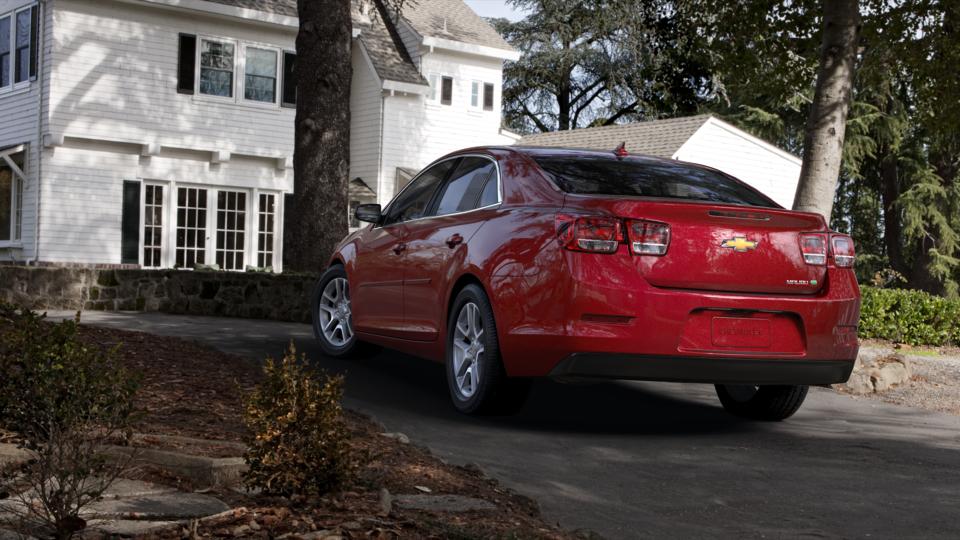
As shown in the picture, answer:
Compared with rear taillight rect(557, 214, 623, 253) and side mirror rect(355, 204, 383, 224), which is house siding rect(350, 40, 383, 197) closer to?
side mirror rect(355, 204, 383, 224)

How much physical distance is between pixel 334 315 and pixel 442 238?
7.62 feet

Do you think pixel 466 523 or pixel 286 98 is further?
pixel 286 98

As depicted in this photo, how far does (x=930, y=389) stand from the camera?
35.6 feet

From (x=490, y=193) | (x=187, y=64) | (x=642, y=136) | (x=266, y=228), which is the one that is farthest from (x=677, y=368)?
(x=642, y=136)

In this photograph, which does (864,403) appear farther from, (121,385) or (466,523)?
(121,385)

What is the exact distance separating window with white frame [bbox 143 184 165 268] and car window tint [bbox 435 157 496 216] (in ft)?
56.2

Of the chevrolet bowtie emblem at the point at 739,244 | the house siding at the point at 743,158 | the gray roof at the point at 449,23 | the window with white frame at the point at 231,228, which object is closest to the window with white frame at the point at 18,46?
the window with white frame at the point at 231,228

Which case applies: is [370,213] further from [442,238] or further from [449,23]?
[449,23]

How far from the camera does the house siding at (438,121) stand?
2731 cm

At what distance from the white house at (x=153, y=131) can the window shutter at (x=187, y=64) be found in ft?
0.07

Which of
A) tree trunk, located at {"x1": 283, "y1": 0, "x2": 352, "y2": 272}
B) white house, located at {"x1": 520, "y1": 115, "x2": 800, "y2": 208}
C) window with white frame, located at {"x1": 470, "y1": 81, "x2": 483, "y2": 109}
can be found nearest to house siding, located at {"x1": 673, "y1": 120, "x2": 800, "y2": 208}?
white house, located at {"x1": 520, "y1": 115, "x2": 800, "y2": 208}

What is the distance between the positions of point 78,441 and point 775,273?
4277 mm

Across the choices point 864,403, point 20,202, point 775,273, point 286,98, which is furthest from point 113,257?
point 775,273

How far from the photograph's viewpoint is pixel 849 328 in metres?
7.01
